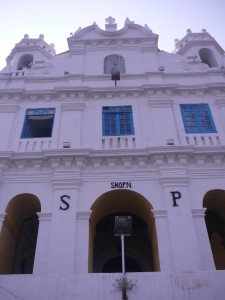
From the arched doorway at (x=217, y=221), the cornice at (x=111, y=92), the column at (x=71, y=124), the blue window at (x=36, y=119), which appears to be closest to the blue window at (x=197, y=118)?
the cornice at (x=111, y=92)

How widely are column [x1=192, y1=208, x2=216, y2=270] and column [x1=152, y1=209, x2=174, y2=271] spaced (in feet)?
2.99

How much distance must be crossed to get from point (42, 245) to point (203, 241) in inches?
193

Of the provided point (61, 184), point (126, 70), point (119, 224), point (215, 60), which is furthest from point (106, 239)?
point (215, 60)

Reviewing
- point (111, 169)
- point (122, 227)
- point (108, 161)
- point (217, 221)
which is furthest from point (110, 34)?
point (122, 227)

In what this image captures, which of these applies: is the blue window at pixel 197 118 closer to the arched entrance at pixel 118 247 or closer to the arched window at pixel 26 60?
the arched entrance at pixel 118 247

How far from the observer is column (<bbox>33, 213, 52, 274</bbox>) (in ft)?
29.8

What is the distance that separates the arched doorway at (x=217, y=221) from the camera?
11055mm

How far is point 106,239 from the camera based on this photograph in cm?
1429

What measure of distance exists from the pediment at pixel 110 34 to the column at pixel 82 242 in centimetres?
980

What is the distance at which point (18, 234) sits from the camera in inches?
455

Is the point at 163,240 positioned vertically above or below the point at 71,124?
below

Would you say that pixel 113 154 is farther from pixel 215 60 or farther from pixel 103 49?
pixel 215 60

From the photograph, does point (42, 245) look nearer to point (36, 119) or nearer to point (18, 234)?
point (18, 234)

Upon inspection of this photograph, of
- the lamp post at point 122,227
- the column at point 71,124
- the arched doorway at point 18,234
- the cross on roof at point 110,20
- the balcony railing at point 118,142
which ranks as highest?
the cross on roof at point 110,20
